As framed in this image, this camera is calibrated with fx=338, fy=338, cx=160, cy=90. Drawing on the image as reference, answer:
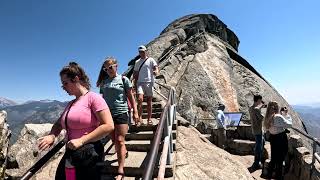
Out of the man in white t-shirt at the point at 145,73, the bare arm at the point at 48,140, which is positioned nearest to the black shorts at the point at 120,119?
the bare arm at the point at 48,140

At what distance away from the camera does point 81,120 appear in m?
3.86

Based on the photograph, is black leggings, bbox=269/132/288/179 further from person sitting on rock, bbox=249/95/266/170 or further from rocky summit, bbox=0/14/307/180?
rocky summit, bbox=0/14/307/180

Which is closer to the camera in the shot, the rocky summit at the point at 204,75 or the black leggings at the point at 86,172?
the black leggings at the point at 86,172

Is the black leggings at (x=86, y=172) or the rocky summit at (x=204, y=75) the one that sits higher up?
the rocky summit at (x=204, y=75)

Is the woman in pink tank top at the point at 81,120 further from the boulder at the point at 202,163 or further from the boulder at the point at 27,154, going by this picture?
the boulder at the point at 27,154

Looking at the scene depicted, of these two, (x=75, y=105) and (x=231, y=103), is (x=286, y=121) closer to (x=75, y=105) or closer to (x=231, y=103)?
(x=75, y=105)

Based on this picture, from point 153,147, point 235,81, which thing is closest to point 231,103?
point 235,81

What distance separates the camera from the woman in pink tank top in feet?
12.5

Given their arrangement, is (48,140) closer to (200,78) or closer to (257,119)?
(257,119)

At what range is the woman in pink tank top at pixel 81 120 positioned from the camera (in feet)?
12.5

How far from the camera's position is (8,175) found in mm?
8633

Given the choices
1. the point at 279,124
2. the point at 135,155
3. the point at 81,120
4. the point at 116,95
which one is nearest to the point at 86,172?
the point at 81,120

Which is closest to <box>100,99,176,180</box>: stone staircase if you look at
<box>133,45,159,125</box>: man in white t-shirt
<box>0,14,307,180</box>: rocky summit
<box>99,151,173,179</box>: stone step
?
<box>99,151,173,179</box>: stone step

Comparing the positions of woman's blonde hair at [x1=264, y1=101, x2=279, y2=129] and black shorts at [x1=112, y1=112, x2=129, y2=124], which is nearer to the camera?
black shorts at [x1=112, y1=112, x2=129, y2=124]
